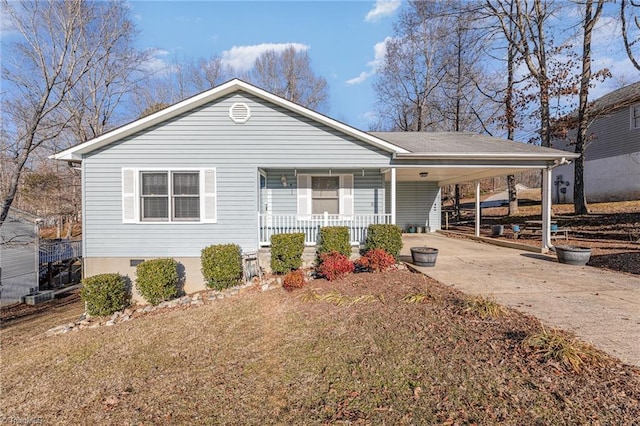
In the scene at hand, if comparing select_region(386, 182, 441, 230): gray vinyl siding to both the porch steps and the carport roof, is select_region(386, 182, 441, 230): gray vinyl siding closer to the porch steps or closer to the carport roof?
the carport roof

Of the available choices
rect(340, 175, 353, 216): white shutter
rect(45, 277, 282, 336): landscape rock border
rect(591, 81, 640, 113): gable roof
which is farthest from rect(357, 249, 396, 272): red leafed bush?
rect(591, 81, 640, 113): gable roof

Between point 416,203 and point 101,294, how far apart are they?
42.9 ft

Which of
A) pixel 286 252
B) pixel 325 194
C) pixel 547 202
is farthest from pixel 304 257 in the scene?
pixel 547 202

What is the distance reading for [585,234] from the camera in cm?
1205

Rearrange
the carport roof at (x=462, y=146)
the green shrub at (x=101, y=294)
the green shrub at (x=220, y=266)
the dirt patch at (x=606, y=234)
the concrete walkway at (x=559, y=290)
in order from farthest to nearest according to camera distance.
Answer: the carport roof at (x=462, y=146)
the dirt patch at (x=606, y=234)
the green shrub at (x=220, y=266)
the green shrub at (x=101, y=294)
the concrete walkway at (x=559, y=290)

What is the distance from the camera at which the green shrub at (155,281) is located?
24.6ft

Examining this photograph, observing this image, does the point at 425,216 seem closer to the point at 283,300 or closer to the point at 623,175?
the point at 283,300

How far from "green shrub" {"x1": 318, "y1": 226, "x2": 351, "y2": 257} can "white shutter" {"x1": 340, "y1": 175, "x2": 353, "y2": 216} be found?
219 centimetres

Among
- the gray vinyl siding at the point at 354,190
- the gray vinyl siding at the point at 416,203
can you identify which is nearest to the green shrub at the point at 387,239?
the gray vinyl siding at the point at 354,190

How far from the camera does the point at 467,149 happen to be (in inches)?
366

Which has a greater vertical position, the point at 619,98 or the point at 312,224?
the point at 619,98

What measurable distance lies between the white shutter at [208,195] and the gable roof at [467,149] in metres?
5.20

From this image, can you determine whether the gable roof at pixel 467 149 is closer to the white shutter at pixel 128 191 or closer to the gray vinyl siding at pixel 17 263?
the white shutter at pixel 128 191

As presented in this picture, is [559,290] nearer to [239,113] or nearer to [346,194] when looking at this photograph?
[346,194]
